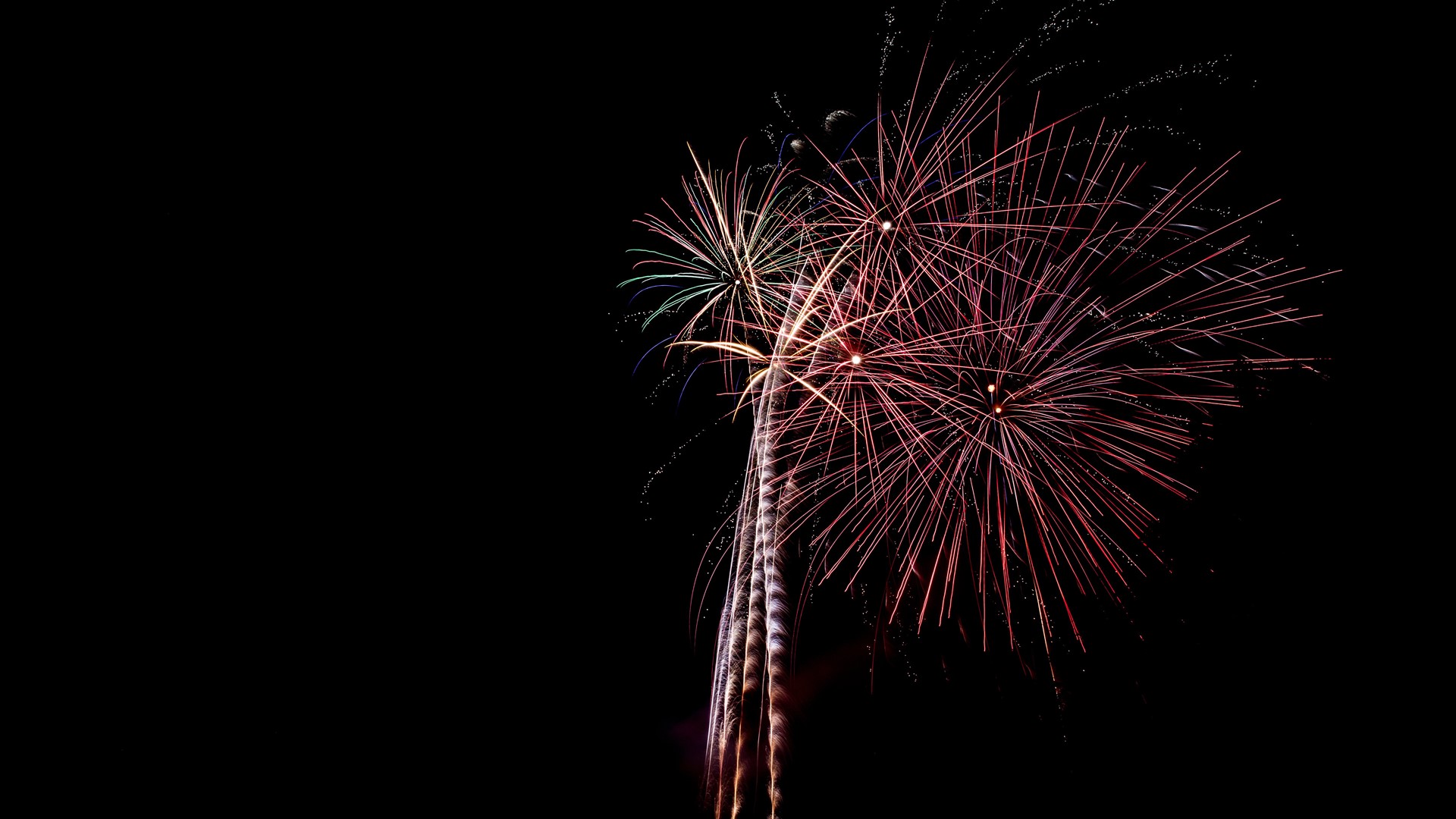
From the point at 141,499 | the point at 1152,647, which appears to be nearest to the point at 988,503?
the point at 1152,647

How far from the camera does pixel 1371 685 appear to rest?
650 centimetres

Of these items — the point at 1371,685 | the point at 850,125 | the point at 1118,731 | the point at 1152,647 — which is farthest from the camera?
the point at 1118,731

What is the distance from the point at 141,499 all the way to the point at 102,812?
387 centimetres

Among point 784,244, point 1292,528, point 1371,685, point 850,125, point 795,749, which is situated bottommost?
point 795,749

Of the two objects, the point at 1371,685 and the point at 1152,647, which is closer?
the point at 1371,685

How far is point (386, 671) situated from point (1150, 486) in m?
12.4

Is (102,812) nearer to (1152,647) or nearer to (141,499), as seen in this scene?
(141,499)

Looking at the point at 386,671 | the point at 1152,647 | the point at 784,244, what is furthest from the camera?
the point at 386,671

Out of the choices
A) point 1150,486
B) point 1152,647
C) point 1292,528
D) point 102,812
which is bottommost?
point 102,812

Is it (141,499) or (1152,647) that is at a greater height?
(141,499)

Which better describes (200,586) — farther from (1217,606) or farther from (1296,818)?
(1296,818)

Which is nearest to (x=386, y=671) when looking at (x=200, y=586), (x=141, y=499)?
(x=200, y=586)

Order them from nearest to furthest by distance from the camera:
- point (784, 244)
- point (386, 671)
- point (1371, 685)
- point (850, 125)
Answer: point (850, 125) → point (784, 244) → point (1371, 685) → point (386, 671)

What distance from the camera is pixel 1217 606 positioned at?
771cm
